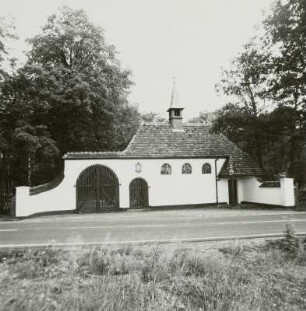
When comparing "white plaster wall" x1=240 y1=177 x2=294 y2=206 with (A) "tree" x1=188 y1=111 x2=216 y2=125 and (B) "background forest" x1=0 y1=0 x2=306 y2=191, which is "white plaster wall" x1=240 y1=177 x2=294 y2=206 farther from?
(A) "tree" x1=188 y1=111 x2=216 y2=125

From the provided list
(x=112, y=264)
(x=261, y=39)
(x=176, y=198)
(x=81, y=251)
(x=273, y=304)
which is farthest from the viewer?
(x=176, y=198)

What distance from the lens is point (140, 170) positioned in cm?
2528

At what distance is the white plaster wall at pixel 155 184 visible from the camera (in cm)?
2317

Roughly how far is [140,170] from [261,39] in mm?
12567

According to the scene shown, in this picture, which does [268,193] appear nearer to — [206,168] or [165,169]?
[206,168]

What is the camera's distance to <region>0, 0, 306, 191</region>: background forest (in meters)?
23.0

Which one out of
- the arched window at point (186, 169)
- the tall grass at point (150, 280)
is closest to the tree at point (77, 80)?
the arched window at point (186, 169)

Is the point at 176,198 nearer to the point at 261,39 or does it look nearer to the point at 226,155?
the point at 226,155

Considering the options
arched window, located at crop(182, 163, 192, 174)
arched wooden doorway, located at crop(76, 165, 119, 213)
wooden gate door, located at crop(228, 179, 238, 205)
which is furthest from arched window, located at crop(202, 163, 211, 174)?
arched wooden doorway, located at crop(76, 165, 119, 213)

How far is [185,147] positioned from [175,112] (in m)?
4.06

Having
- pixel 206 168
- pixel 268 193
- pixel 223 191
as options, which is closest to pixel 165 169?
pixel 206 168

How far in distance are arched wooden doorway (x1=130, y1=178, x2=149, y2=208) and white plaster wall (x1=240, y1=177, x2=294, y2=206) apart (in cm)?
788

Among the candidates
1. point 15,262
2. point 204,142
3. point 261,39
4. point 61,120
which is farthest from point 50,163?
point 15,262

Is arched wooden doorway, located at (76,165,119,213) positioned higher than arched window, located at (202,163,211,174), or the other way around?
arched window, located at (202,163,211,174)
